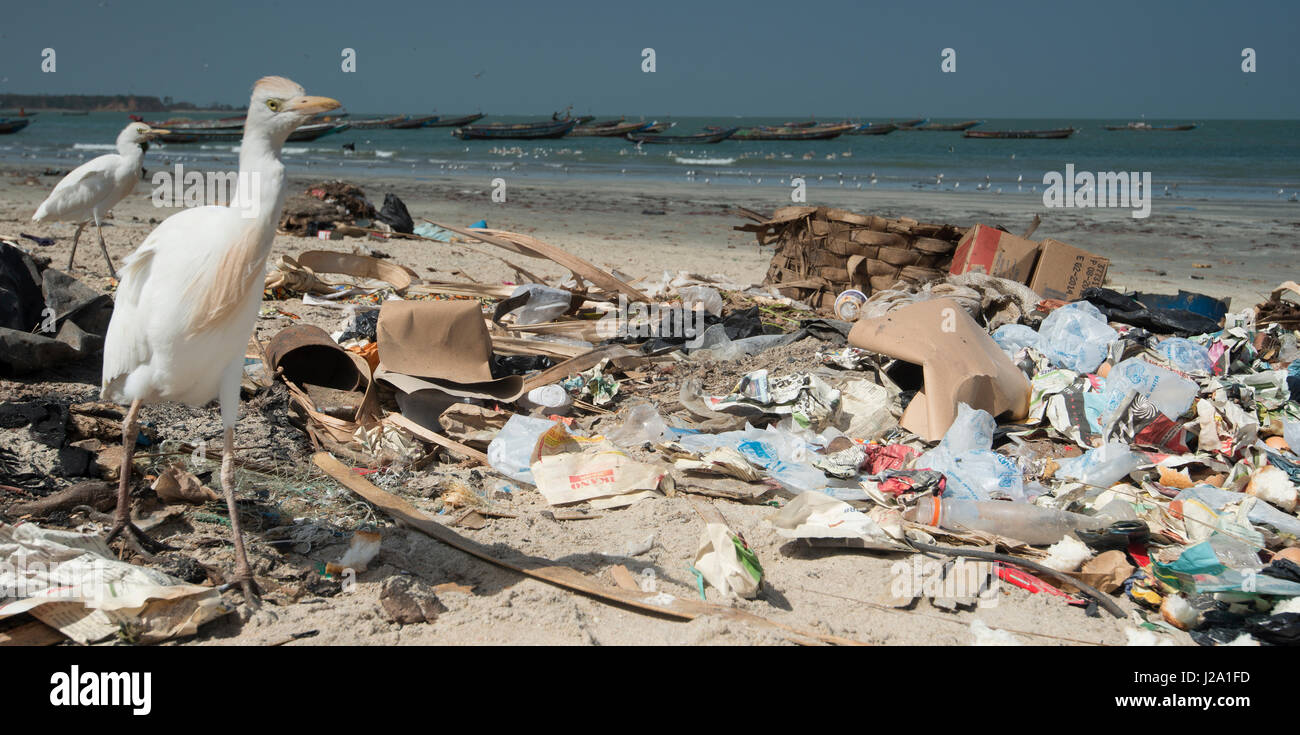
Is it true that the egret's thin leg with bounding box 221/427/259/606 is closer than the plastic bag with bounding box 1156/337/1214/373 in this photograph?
Yes

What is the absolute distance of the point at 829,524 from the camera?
121 inches

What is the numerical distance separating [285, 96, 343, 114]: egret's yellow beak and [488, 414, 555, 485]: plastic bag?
176cm

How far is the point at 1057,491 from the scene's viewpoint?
11.4 ft

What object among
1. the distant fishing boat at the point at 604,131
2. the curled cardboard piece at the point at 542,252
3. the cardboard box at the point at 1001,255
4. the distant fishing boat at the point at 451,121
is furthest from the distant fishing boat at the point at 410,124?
the cardboard box at the point at 1001,255

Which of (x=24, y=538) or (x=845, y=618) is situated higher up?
(x=24, y=538)

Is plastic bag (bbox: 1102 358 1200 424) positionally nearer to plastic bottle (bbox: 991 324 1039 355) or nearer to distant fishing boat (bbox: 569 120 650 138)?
plastic bottle (bbox: 991 324 1039 355)

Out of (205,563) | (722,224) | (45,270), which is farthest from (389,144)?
(205,563)

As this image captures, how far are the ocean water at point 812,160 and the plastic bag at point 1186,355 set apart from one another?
53.7 feet

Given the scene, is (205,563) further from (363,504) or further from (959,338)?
(959,338)

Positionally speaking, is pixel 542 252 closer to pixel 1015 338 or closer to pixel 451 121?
pixel 1015 338

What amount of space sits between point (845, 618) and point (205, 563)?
2043mm

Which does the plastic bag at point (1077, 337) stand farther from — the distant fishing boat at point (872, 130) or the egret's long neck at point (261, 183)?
the distant fishing boat at point (872, 130)

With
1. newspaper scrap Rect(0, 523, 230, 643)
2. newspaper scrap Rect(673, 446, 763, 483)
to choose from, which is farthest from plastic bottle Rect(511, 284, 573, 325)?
newspaper scrap Rect(0, 523, 230, 643)

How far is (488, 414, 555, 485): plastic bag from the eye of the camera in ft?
11.9
